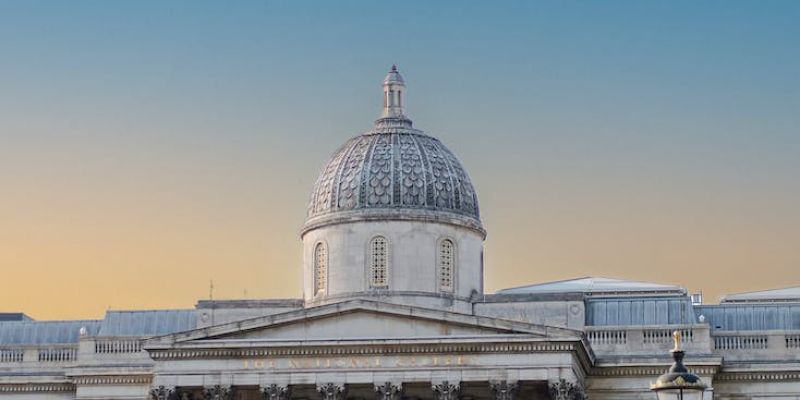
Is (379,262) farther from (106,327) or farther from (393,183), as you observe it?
(106,327)

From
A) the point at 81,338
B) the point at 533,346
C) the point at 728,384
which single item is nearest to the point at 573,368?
the point at 533,346

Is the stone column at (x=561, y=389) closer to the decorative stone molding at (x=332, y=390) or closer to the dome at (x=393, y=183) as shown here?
the decorative stone molding at (x=332, y=390)

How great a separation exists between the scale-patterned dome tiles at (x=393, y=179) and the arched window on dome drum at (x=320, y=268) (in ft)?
5.63

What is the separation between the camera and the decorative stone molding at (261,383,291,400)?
305 ft

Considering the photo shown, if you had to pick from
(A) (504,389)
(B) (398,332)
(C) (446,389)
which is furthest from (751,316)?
(B) (398,332)

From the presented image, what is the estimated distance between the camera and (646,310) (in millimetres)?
101625

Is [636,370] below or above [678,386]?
above

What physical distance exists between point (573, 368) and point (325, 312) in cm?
1074

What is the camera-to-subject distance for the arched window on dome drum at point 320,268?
337 feet

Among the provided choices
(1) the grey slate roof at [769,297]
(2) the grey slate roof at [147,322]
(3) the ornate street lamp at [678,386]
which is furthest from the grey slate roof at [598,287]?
(3) the ornate street lamp at [678,386]

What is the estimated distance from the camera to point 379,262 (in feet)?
334

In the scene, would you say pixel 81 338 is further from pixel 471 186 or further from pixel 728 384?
pixel 728 384

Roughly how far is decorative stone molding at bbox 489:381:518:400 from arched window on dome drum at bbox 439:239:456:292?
419 inches

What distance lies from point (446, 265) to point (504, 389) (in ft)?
38.8
